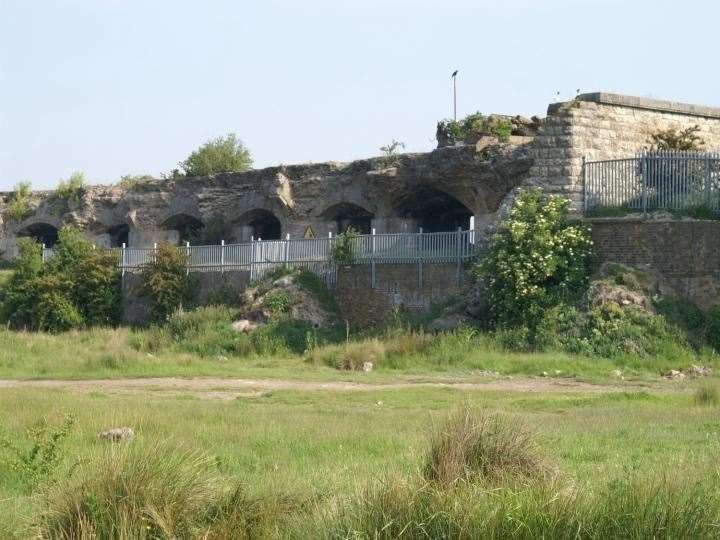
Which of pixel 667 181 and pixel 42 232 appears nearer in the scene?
pixel 667 181

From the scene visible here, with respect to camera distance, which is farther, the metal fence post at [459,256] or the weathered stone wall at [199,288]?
the weathered stone wall at [199,288]

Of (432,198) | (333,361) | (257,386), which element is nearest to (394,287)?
(333,361)

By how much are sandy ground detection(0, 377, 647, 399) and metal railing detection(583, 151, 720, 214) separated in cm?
596

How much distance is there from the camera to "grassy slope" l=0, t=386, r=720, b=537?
9.88m

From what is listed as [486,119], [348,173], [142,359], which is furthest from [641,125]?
[142,359]

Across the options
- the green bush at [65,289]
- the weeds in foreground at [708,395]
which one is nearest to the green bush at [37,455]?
the weeds in foreground at [708,395]

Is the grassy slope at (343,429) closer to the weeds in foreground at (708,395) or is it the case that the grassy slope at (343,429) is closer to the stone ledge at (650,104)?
Result: the weeds in foreground at (708,395)

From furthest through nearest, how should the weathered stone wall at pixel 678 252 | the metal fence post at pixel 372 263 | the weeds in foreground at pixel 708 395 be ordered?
the metal fence post at pixel 372 263, the weathered stone wall at pixel 678 252, the weeds in foreground at pixel 708 395

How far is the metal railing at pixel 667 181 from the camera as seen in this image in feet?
Answer: 80.9

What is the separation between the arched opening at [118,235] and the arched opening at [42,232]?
3.17m

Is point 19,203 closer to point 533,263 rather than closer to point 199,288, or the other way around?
point 199,288

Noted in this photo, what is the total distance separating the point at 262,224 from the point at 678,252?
18046mm

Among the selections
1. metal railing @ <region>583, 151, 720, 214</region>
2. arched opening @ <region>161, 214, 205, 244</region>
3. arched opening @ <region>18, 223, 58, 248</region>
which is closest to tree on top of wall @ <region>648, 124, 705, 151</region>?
metal railing @ <region>583, 151, 720, 214</region>

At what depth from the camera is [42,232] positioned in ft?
151
